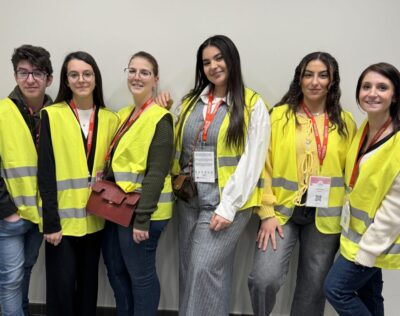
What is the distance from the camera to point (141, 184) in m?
1.73

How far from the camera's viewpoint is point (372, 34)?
2.05 meters

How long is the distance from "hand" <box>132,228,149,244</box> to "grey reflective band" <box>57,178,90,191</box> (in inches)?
14.2

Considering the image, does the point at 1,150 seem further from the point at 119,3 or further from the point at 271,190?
the point at 271,190

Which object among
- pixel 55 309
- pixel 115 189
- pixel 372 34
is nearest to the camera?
pixel 115 189

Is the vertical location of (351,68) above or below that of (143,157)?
above

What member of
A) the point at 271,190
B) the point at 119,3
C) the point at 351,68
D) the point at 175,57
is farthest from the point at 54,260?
the point at 351,68

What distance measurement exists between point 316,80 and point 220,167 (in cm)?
67

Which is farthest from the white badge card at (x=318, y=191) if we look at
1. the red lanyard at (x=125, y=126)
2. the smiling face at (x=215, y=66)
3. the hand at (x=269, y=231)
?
the red lanyard at (x=125, y=126)

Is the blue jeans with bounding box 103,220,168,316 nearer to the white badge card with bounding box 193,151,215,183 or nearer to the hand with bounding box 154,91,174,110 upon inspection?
the white badge card with bounding box 193,151,215,183

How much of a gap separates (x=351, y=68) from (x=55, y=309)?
87.7 inches

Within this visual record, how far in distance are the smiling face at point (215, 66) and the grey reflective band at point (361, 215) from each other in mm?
910

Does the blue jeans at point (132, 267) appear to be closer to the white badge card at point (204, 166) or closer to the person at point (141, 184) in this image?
the person at point (141, 184)

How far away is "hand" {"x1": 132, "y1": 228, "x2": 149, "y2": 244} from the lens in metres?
1.66

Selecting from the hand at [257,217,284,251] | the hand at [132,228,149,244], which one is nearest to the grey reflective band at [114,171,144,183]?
the hand at [132,228,149,244]
